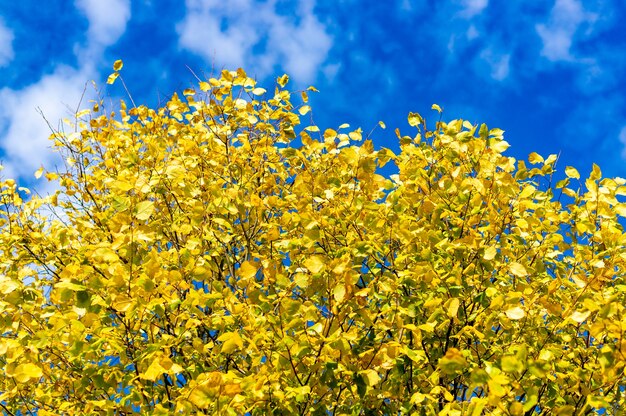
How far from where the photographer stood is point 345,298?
13.0ft

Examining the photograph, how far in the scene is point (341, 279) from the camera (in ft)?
12.7

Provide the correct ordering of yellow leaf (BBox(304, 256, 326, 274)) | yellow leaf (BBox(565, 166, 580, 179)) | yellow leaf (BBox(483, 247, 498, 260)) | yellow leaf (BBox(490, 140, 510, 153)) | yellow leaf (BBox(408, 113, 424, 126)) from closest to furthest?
1. yellow leaf (BBox(304, 256, 326, 274))
2. yellow leaf (BBox(483, 247, 498, 260))
3. yellow leaf (BBox(490, 140, 510, 153))
4. yellow leaf (BBox(565, 166, 580, 179))
5. yellow leaf (BBox(408, 113, 424, 126))

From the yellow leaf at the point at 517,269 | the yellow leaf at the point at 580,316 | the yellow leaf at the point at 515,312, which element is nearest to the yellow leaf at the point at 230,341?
the yellow leaf at the point at 515,312

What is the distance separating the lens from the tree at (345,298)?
3.85 meters

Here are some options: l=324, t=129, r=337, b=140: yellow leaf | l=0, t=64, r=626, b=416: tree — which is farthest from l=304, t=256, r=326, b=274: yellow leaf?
l=324, t=129, r=337, b=140: yellow leaf

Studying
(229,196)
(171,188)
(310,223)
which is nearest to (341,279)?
(310,223)

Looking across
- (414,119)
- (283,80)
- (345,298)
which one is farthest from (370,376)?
(283,80)

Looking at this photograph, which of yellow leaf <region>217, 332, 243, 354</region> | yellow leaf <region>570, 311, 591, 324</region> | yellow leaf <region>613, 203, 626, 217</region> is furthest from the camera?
yellow leaf <region>613, 203, 626, 217</region>

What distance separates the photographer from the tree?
385cm

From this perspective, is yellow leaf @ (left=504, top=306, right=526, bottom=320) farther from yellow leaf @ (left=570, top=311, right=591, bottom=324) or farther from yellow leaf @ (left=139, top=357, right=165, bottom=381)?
yellow leaf @ (left=139, top=357, right=165, bottom=381)

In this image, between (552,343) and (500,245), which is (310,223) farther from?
(552,343)

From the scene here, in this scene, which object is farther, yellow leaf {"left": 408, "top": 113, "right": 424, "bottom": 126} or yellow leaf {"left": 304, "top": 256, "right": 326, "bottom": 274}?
yellow leaf {"left": 408, "top": 113, "right": 424, "bottom": 126}

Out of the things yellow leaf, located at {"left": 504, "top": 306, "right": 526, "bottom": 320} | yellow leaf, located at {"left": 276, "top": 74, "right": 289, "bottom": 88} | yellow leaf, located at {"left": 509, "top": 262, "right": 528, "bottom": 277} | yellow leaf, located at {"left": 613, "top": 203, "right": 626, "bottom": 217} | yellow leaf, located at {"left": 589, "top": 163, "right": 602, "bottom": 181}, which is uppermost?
yellow leaf, located at {"left": 276, "top": 74, "right": 289, "bottom": 88}

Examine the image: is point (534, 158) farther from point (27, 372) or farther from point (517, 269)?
point (27, 372)
